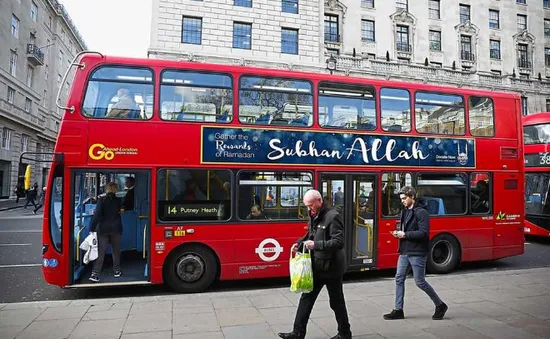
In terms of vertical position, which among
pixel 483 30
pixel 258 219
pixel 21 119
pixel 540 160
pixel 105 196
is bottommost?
pixel 258 219

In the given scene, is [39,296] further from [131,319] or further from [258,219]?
[258,219]

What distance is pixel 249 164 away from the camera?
22.7 ft

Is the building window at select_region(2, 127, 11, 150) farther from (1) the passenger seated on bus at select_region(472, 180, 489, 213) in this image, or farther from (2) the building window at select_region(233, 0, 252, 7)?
(1) the passenger seated on bus at select_region(472, 180, 489, 213)

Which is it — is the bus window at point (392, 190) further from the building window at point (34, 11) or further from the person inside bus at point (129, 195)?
the building window at point (34, 11)

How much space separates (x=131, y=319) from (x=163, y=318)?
42cm

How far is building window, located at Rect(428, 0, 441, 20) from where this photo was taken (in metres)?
37.3

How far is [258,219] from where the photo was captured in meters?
6.96

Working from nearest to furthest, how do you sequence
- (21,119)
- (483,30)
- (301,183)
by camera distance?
1. (301,183)
2. (21,119)
3. (483,30)

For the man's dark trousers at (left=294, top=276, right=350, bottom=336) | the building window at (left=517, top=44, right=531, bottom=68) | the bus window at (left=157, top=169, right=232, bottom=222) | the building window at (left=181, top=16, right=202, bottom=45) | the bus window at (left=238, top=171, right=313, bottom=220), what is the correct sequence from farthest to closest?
1. the building window at (left=517, top=44, right=531, bottom=68)
2. the building window at (left=181, top=16, right=202, bottom=45)
3. the bus window at (left=238, top=171, right=313, bottom=220)
4. the bus window at (left=157, top=169, right=232, bottom=222)
5. the man's dark trousers at (left=294, top=276, right=350, bottom=336)

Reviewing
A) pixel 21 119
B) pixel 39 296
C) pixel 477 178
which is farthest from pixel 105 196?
pixel 21 119

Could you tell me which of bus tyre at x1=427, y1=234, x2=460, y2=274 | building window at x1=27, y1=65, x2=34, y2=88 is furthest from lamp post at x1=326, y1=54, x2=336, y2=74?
building window at x1=27, y1=65, x2=34, y2=88

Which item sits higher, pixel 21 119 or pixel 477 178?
pixel 21 119

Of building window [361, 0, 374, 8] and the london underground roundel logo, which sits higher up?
building window [361, 0, 374, 8]

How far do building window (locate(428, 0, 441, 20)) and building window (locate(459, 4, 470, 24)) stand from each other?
Answer: 2.66 meters
